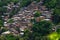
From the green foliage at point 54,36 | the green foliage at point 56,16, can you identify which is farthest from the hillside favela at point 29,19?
the green foliage at point 54,36

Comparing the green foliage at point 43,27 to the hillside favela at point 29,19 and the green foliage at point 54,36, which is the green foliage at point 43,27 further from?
the green foliage at point 54,36

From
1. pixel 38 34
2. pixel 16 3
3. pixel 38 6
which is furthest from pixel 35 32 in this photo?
pixel 16 3

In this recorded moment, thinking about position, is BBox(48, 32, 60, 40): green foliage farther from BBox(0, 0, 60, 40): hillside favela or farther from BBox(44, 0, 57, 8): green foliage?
BBox(44, 0, 57, 8): green foliage

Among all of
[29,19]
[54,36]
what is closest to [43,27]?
[29,19]

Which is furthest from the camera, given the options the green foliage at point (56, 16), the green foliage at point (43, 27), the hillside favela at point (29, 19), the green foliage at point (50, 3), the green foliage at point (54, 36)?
the green foliage at point (50, 3)

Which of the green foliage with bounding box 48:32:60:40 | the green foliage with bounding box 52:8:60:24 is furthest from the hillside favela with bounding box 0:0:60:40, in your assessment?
the green foliage with bounding box 48:32:60:40

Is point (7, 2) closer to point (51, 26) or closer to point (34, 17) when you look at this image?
point (34, 17)

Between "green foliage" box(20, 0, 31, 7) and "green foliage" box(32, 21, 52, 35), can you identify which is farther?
"green foliage" box(20, 0, 31, 7)

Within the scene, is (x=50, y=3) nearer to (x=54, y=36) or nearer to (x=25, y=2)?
(x=25, y=2)

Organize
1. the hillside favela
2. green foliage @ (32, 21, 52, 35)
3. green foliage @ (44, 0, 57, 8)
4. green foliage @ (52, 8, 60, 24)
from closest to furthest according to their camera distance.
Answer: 1. the hillside favela
2. green foliage @ (32, 21, 52, 35)
3. green foliage @ (52, 8, 60, 24)
4. green foliage @ (44, 0, 57, 8)
